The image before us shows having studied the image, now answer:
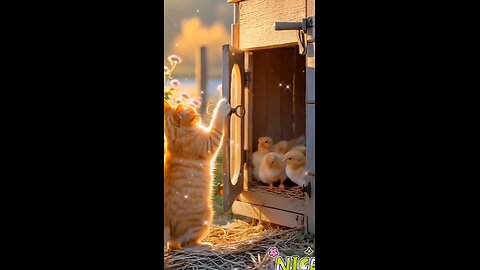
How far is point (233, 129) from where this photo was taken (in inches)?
87.4

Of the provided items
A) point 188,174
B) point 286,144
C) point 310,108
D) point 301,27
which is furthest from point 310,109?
point 286,144

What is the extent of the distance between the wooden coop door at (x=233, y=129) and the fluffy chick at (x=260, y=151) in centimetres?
12

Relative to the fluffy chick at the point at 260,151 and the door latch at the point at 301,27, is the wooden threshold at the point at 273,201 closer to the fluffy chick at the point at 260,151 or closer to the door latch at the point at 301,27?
the fluffy chick at the point at 260,151

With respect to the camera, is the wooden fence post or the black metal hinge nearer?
the wooden fence post

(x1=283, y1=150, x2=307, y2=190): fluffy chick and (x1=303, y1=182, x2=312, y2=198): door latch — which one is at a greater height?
(x1=283, y1=150, x2=307, y2=190): fluffy chick

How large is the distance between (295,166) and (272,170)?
0.13 metres

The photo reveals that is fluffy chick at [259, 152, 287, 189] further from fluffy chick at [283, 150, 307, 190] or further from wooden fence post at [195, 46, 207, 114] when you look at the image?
wooden fence post at [195, 46, 207, 114]

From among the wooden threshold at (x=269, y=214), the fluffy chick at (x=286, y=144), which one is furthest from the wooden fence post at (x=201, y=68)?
the fluffy chick at (x=286, y=144)

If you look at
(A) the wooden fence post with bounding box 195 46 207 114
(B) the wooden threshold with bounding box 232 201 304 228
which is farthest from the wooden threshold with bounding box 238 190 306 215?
(A) the wooden fence post with bounding box 195 46 207 114

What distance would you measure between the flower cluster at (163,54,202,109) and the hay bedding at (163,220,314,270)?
43cm

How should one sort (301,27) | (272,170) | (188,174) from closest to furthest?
(188,174)
(301,27)
(272,170)

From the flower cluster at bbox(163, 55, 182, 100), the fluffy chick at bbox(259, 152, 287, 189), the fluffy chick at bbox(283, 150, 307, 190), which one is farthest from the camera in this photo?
the fluffy chick at bbox(259, 152, 287, 189)

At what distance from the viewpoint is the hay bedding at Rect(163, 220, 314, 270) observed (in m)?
1.54

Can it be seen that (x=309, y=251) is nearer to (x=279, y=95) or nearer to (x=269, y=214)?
(x=269, y=214)
